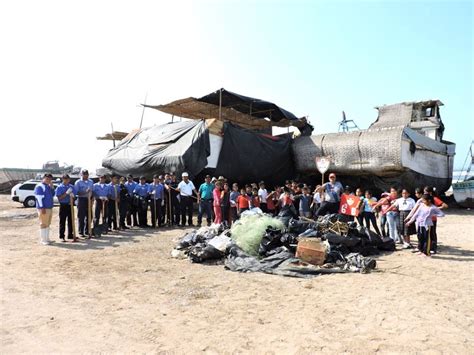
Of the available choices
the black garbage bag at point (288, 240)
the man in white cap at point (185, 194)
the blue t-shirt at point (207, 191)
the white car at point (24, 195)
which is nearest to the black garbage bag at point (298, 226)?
the black garbage bag at point (288, 240)

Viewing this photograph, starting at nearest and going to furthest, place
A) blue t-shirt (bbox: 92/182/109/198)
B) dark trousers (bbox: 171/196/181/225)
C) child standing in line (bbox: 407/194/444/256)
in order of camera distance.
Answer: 1. child standing in line (bbox: 407/194/444/256)
2. blue t-shirt (bbox: 92/182/109/198)
3. dark trousers (bbox: 171/196/181/225)

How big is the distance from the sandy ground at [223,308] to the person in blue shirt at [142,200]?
380 cm

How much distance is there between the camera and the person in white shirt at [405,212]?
7.18 m

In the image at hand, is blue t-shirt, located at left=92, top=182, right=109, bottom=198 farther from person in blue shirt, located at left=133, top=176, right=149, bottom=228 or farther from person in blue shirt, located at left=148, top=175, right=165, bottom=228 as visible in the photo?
person in blue shirt, located at left=148, top=175, right=165, bottom=228

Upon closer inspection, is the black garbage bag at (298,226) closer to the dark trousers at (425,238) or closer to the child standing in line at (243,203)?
the dark trousers at (425,238)

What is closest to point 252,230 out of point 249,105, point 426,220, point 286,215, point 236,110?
point 286,215

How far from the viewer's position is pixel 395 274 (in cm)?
528

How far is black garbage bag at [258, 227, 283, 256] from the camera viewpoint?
6117 millimetres

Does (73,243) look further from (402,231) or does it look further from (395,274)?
(402,231)

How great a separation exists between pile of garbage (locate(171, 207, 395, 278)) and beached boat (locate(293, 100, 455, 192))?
7077 mm

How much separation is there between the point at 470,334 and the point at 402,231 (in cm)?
441

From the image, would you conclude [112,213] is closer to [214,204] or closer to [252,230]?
[214,204]

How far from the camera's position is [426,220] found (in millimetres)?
6480

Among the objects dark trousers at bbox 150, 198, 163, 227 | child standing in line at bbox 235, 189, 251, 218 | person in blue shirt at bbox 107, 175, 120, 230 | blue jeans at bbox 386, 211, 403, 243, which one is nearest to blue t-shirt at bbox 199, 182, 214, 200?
child standing in line at bbox 235, 189, 251, 218
